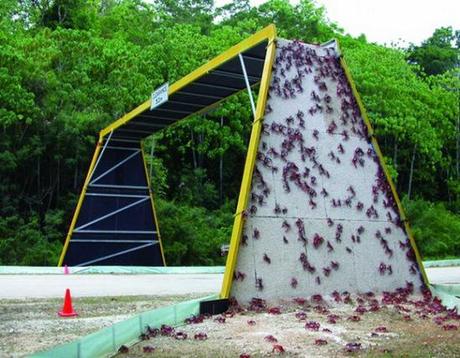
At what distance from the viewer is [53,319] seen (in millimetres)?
6934

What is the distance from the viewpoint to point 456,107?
103ft

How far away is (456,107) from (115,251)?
21.9 m

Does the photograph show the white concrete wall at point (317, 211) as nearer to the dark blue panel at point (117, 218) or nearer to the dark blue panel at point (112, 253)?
the dark blue panel at point (117, 218)

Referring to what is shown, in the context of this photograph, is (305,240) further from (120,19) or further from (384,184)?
(120,19)

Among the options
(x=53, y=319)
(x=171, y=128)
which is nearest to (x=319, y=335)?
(x=53, y=319)

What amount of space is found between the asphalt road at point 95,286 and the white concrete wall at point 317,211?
8.88 ft

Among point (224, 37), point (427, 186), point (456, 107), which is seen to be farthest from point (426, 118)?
point (224, 37)

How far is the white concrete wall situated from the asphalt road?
8.88 ft

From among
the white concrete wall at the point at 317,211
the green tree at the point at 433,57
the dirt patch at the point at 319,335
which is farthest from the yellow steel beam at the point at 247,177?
the green tree at the point at 433,57

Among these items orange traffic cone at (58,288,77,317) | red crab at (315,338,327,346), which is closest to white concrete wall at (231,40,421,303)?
orange traffic cone at (58,288,77,317)

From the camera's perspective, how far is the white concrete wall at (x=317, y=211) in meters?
7.76

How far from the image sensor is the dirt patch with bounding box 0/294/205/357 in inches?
217

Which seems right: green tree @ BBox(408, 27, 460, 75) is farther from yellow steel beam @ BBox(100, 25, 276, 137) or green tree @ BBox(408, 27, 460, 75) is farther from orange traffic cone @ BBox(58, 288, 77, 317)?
orange traffic cone @ BBox(58, 288, 77, 317)

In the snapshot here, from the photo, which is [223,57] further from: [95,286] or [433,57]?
[433,57]
